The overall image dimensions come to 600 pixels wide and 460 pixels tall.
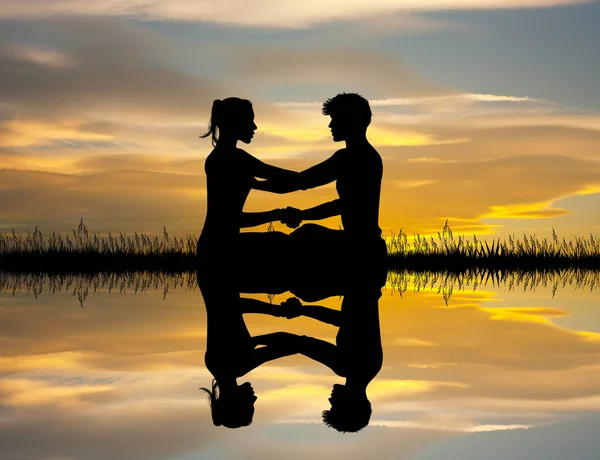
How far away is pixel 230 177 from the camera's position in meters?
9.06

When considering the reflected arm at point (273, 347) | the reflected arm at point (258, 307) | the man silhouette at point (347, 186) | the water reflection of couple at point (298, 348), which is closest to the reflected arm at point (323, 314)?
the water reflection of couple at point (298, 348)

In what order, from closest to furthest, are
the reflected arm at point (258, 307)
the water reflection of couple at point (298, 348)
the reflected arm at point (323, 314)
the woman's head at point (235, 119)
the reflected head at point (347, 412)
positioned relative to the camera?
the reflected head at point (347, 412)
the water reflection of couple at point (298, 348)
the reflected arm at point (323, 314)
the reflected arm at point (258, 307)
the woman's head at point (235, 119)

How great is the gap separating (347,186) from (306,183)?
1.60ft

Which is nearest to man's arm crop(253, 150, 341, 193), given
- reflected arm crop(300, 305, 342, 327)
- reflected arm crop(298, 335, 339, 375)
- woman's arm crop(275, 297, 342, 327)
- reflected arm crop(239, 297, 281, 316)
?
reflected arm crop(239, 297, 281, 316)

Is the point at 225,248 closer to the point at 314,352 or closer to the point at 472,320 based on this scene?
the point at 472,320

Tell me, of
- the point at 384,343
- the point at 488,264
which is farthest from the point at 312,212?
the point at 488,264

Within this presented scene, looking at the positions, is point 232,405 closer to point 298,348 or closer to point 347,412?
point 347,412

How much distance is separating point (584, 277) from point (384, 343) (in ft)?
23.9

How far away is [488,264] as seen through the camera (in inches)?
537

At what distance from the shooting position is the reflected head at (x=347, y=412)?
3500mm

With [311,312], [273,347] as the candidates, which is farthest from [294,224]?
[273,347]

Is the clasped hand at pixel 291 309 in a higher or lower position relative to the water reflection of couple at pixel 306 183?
lower

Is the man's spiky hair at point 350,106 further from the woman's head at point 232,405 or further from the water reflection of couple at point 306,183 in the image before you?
the woman's head at point 232,405

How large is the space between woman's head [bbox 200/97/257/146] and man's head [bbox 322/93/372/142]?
80 cm
